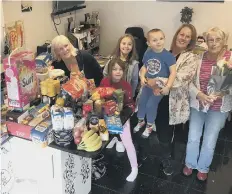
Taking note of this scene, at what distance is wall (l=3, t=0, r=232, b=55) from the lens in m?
3.18

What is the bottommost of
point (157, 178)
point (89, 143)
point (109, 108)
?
point (157, 178)

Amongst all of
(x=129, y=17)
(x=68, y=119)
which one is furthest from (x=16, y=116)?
(x=129, y=17)

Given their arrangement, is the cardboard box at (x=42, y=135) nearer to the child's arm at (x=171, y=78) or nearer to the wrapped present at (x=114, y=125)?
the wrapped present at (x=114, y=125)

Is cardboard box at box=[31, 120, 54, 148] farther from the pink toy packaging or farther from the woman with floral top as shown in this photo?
the woman with floral top

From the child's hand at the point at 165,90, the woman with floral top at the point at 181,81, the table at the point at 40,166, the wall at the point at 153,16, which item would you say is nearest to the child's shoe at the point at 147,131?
the woman with floral top at the point at 181,81

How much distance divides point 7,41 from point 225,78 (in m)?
1.79

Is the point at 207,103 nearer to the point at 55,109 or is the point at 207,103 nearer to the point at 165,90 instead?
the point at 165,90

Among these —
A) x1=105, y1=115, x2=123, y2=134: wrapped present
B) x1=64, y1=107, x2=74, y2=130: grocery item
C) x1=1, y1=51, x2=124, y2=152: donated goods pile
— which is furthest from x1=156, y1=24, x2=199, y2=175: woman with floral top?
x1=64, y1=107, x2=74, y2=130: grocery item

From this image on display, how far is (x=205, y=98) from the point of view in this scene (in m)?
2.08

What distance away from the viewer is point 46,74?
75.0 inches

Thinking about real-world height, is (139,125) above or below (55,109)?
below

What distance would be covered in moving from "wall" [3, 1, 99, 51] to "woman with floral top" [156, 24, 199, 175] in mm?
1499

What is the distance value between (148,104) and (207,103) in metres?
0.60

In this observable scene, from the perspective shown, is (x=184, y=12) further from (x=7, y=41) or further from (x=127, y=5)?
(x=7, y=41)
